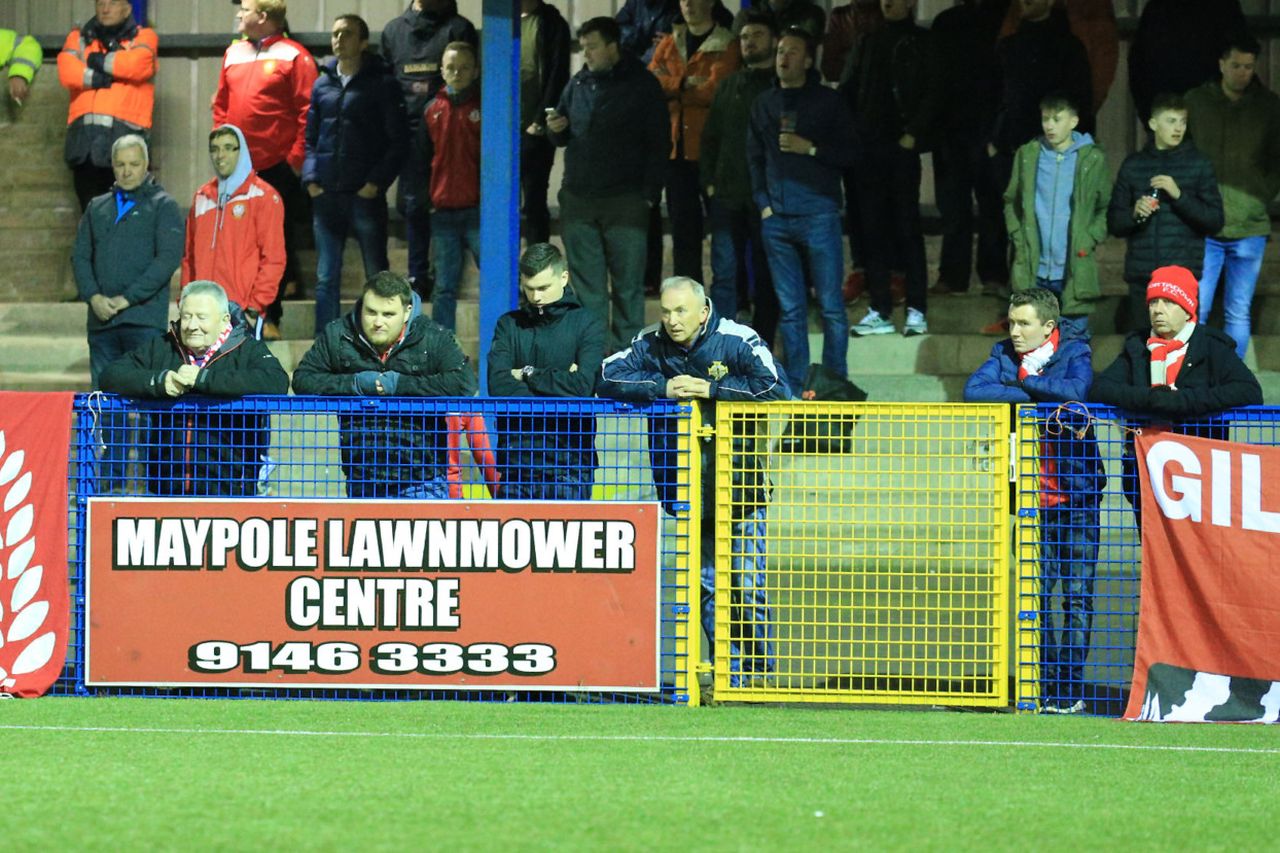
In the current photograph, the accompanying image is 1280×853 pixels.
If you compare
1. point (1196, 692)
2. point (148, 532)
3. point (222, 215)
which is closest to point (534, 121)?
point (222, 215)

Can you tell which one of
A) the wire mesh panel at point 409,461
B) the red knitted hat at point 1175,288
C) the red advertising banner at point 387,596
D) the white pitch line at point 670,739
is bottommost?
the white pitch line at point 670,739

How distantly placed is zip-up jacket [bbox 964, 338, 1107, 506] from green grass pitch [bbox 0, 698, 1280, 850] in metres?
1.02

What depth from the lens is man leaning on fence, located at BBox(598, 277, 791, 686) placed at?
8.70m

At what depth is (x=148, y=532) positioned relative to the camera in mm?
8773

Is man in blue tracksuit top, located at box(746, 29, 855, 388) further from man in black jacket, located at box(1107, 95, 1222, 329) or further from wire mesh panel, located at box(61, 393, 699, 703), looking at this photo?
wire mesh panel, located at box(61, 393, 699, 703)

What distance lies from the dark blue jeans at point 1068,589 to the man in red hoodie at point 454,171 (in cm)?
637

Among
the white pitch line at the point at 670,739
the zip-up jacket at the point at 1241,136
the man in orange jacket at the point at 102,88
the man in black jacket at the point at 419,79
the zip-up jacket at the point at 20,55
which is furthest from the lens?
the zip-up jacket at the point at 20,55

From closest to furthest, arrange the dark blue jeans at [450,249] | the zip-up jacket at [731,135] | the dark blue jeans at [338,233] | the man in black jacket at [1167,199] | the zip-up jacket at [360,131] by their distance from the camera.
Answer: the man in black jacket at [1167,199]
the zip-up jacket at [731,135]
the dark blue jeans at [450,249]
the zip-up jacket at [360,131]
the dark blue jeans at [338,233]

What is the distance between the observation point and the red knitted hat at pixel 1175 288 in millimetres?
8805

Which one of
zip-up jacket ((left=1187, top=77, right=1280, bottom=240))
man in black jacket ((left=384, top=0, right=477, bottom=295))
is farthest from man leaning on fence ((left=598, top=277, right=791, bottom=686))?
man in black jacket ((left=384, top=0, right=477, bottom=295))

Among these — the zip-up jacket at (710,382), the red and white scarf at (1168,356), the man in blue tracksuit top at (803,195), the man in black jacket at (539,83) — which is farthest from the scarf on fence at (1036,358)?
the man in black jacket at (539,83)

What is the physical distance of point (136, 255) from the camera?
1245 centimetres

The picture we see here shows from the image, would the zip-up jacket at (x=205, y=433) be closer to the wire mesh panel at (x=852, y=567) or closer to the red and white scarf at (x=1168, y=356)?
the wire mesh panel at (x=852, y=567)

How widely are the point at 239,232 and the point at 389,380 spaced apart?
166 inches
